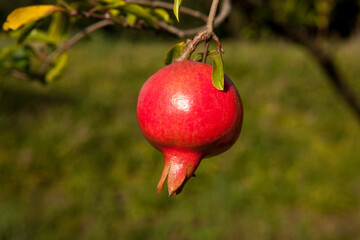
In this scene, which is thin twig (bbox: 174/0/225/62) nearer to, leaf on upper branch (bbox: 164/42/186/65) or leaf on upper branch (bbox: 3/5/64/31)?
leaf on upper branch (bbox: 164/42/186/65)

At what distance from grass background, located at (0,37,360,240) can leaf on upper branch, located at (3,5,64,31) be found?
1.93 metres

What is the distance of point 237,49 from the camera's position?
206 inches

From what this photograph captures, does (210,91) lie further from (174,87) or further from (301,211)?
(301,211)

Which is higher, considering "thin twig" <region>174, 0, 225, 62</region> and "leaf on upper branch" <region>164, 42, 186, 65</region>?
"thin twig" <region>174, 0, 225, 62</region>

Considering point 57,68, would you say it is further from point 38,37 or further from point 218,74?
point 218,74

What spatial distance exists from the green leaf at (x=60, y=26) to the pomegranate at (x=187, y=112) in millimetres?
374

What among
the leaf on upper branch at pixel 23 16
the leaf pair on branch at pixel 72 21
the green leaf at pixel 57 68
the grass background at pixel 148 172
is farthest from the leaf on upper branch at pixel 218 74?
the grass background at pixel 148 172

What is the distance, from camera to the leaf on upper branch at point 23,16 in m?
0.56

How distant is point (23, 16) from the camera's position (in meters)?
0.58

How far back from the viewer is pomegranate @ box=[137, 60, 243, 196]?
402 millimetres

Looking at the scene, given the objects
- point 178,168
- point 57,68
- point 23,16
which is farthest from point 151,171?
point 178,168

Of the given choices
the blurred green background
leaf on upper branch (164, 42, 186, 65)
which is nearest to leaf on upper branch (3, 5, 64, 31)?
leaf on upper branch (164, 42, 186, 65)

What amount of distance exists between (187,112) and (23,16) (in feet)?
1.05

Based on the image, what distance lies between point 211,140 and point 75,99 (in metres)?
3.42
